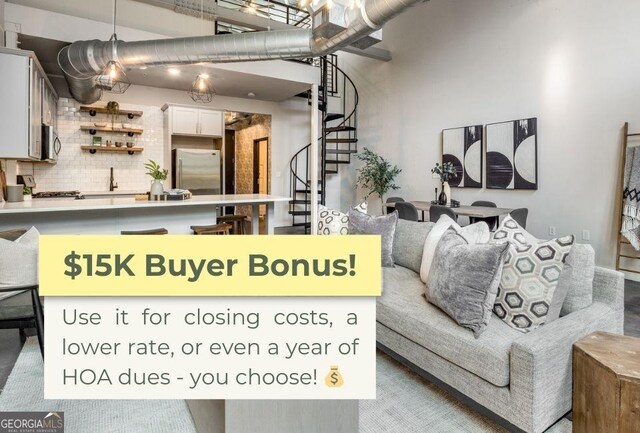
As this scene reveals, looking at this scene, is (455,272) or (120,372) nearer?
(120,372)

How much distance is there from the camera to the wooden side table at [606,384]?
4.62 ft

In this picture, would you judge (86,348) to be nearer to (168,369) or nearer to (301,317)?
(168,369)

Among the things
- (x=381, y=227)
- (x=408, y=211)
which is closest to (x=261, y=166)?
(x=408, y=211)

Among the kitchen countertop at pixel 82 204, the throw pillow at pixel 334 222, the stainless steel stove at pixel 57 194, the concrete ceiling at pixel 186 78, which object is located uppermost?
the concrete ceiling at pixel 186 78

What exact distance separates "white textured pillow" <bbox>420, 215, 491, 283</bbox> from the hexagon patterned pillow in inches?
15.8

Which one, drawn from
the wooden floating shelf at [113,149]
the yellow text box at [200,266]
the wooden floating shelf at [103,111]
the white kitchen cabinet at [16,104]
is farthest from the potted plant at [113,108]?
the yellow text box at [200,266]

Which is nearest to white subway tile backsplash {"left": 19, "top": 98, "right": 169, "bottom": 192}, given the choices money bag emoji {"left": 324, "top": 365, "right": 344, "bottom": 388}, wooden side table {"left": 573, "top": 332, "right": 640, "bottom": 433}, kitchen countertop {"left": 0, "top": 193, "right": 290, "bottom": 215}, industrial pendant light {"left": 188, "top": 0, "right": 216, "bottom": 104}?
industrial pendant light {"left": 188, "top": 0, "right": 216, "bottom": 104}

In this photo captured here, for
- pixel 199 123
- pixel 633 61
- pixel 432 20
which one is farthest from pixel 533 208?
pixel 199 123

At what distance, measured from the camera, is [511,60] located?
5625mm

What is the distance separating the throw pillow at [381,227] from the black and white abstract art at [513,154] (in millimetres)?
3241

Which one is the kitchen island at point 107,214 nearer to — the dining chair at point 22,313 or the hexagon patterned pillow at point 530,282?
the dining chair at point 22,313

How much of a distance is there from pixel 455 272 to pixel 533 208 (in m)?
4.17

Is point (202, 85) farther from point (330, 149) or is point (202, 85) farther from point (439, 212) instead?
point (330, 149)

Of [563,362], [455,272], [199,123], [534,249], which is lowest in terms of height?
[563,362]
